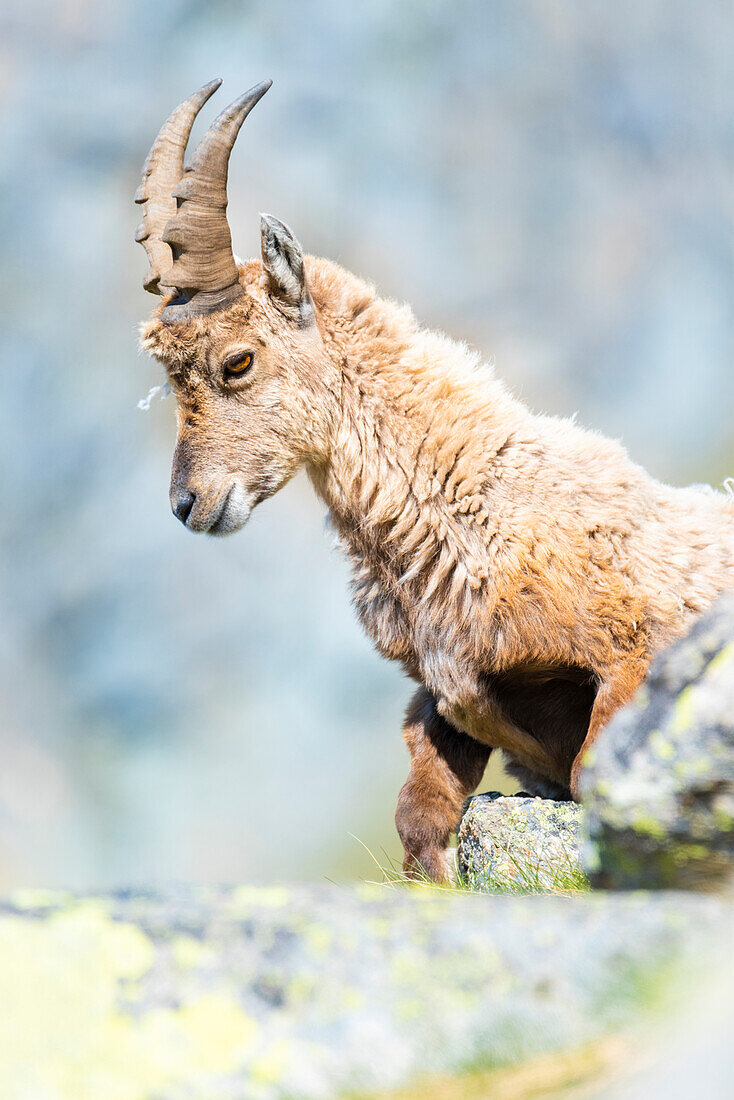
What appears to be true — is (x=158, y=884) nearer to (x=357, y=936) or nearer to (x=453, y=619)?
(x=357, y=936)

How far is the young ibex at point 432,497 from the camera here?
5871mm

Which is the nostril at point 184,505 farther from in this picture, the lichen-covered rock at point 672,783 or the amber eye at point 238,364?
the lichen-covered rock at point 672,783

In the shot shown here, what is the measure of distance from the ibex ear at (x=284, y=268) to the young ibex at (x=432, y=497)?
0.01 meters

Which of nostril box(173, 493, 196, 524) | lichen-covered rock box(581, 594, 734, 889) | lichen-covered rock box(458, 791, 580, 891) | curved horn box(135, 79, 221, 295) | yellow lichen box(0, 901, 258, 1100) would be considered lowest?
yellow lichen box(0, 901, 258, 1100)

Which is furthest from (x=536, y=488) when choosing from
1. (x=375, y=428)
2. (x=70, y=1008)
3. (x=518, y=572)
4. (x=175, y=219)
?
(x=70, y=1008)

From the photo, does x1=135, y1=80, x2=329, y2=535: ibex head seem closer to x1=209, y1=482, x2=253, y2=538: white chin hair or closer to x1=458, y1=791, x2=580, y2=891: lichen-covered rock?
x1=209, y1=482, x2=253, y2=538: white chin hair

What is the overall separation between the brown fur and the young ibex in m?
0.01

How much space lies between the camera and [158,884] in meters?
3.35

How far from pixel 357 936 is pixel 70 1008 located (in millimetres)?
737

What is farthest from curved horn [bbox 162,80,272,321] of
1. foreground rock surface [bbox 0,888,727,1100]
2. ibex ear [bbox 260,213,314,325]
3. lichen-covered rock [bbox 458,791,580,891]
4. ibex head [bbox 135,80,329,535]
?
foreground rock surface [bbox 0,888,727,1100]

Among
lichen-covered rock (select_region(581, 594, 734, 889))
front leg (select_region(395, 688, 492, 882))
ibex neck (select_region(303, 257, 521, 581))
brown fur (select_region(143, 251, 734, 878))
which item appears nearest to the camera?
lichen-covered rock (select_region(581, 594, 734, 889))

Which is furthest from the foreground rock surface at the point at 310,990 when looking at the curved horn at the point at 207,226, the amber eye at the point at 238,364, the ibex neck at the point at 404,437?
the curved horn at the point at 207,226

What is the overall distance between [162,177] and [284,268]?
1.58m

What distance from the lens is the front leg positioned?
21.0 feet
